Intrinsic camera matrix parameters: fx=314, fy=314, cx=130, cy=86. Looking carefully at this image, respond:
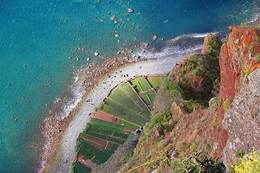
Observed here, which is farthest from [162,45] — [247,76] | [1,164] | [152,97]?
[247,76]

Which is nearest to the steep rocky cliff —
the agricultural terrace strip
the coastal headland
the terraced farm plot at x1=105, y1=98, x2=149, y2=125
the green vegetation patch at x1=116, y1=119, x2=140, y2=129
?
the terraced farm plot at x1=105, y1=98, x2=149, y2=125

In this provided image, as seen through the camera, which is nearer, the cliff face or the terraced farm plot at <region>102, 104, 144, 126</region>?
the cliff face

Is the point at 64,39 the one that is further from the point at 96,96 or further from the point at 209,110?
the point at 209,110

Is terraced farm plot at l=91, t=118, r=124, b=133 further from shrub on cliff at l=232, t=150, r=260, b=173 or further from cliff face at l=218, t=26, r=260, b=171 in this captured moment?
shrub on cliff at l=232, t=150, r=260, b=173

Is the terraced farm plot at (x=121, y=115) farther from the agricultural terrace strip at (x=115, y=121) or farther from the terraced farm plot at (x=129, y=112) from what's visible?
the terraced farm plot at (x=129, y=112)

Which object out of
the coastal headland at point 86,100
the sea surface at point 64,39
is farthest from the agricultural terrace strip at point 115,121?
the sea surface at point 64,39

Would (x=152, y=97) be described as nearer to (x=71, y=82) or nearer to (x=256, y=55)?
(x=71, y=82)

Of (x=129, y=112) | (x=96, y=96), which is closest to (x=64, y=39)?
(x=96, y=96)
